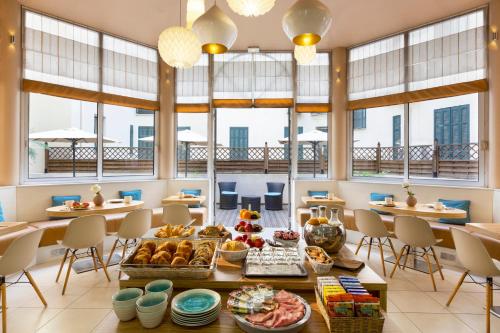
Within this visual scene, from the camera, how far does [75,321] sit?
2.38 meters

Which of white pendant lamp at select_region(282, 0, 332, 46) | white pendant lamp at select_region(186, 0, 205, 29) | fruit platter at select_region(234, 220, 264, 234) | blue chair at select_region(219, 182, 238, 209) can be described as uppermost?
white pendant lamp at select_region(186, 0, 205, 29)

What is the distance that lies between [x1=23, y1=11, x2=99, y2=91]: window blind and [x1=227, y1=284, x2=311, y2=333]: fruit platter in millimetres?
5063

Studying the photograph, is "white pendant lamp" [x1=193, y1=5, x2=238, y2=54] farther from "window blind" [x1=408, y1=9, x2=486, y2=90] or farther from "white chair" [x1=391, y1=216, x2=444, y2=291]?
"window blind" [x1=408, y1=9, x2=486, y2=90]

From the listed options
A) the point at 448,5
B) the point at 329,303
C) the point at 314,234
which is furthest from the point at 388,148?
the point at 329,303

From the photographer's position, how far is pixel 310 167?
7.81 metres

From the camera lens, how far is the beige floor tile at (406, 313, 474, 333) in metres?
2.29

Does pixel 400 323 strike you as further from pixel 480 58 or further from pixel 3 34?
pixel 3 34

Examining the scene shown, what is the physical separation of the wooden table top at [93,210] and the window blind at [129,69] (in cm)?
247

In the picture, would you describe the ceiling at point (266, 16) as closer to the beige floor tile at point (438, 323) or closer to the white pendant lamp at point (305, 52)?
the white pendant lamp at point (305, 52)

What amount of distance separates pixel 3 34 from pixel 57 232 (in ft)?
9.87

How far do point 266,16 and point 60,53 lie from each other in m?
3.55

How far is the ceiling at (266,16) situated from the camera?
4113 millimetres

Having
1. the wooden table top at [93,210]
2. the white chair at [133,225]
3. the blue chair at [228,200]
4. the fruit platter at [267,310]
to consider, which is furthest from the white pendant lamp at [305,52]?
the blue chair at [228,200]

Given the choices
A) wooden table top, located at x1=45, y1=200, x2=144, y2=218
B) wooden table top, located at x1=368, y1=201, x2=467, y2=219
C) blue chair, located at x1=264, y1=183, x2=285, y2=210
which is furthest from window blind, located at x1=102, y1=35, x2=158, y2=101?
wooden table top, located at x1=368, y1=201, x2=467, y2=219
